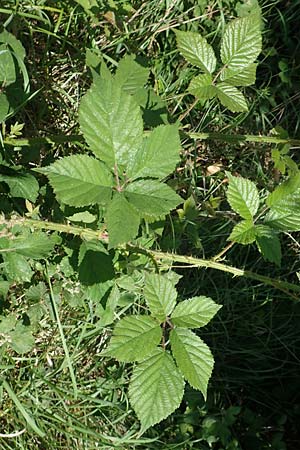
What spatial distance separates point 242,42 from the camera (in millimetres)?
1480

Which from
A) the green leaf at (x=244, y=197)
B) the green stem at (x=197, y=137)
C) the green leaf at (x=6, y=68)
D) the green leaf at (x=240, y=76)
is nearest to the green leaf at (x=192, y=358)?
the green leaf at (x=244, y=197)

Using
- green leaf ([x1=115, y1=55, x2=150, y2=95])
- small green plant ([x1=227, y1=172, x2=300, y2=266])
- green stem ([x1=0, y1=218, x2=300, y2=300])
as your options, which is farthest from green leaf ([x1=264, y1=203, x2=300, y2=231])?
green leaf ([x1=115, y1=55, x2=150, y2=95])

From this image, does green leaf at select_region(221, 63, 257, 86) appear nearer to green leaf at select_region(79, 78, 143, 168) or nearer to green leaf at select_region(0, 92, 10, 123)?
green leaf at select_region(79, 78, 143, 168)

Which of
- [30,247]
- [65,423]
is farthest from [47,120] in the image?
[65,423]

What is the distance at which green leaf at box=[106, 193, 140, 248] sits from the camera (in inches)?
43.3

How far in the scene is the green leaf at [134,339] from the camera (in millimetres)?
1261

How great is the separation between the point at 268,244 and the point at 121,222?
0.36 meters

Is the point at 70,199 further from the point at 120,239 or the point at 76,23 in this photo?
the point at 76,23

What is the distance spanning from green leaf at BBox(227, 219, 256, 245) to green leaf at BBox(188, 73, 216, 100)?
1.07 ft

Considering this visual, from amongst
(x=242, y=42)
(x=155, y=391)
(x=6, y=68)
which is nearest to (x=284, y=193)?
(x=242, y=42)

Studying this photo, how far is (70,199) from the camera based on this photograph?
1.15 metres

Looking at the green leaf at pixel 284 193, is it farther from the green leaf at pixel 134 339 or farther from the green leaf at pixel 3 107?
the green leaf at pixel 3 107

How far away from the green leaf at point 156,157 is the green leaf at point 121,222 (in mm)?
69

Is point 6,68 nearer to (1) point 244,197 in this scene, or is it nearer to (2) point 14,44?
(2) point 14,44
